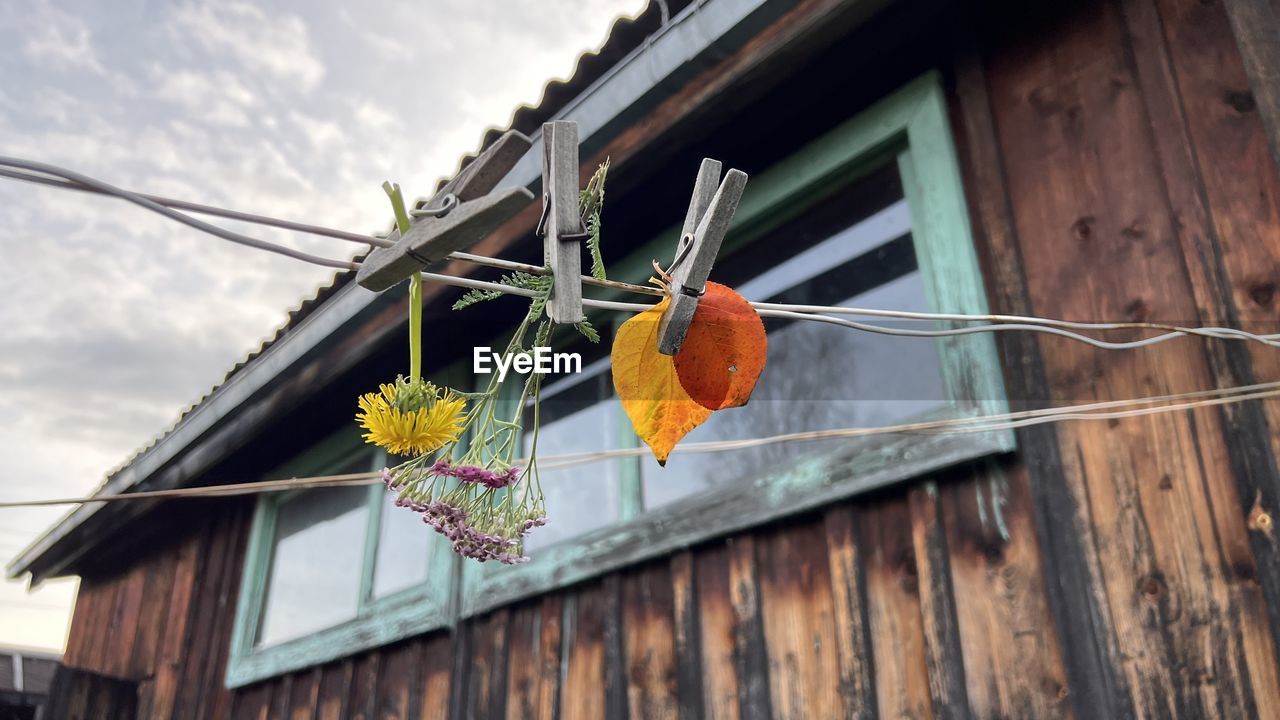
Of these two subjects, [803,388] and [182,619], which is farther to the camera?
[182,619]

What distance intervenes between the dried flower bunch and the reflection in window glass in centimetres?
135

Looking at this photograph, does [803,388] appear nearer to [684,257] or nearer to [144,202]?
[684,257]

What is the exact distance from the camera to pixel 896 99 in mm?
2062

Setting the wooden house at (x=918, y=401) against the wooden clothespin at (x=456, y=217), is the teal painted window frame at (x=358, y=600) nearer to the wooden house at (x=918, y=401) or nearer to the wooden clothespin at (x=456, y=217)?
the wooden house at (x=918, y=401)

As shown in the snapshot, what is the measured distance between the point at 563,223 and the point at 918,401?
1.14m

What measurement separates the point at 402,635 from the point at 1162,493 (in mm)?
2333

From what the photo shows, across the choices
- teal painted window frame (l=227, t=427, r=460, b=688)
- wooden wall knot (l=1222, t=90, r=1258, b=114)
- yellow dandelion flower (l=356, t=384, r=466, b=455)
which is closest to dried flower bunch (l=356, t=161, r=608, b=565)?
yellow dandelion flower (l=356, t=384, r=466, b=455)

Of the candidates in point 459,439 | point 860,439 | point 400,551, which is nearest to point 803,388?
point 860,439

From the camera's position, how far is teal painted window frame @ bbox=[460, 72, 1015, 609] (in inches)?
68.3

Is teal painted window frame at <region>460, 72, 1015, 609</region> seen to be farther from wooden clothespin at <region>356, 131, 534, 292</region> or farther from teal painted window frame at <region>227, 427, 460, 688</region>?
wooden clothespin at <region>356, 131, 534, 292</region>

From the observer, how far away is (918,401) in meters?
1.82


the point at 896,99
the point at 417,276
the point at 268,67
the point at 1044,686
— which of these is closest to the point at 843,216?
the point at 896,99

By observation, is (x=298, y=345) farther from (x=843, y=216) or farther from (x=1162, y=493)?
(x=1162, y=493)

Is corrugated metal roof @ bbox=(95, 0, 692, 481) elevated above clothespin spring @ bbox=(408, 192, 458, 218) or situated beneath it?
elevated above
